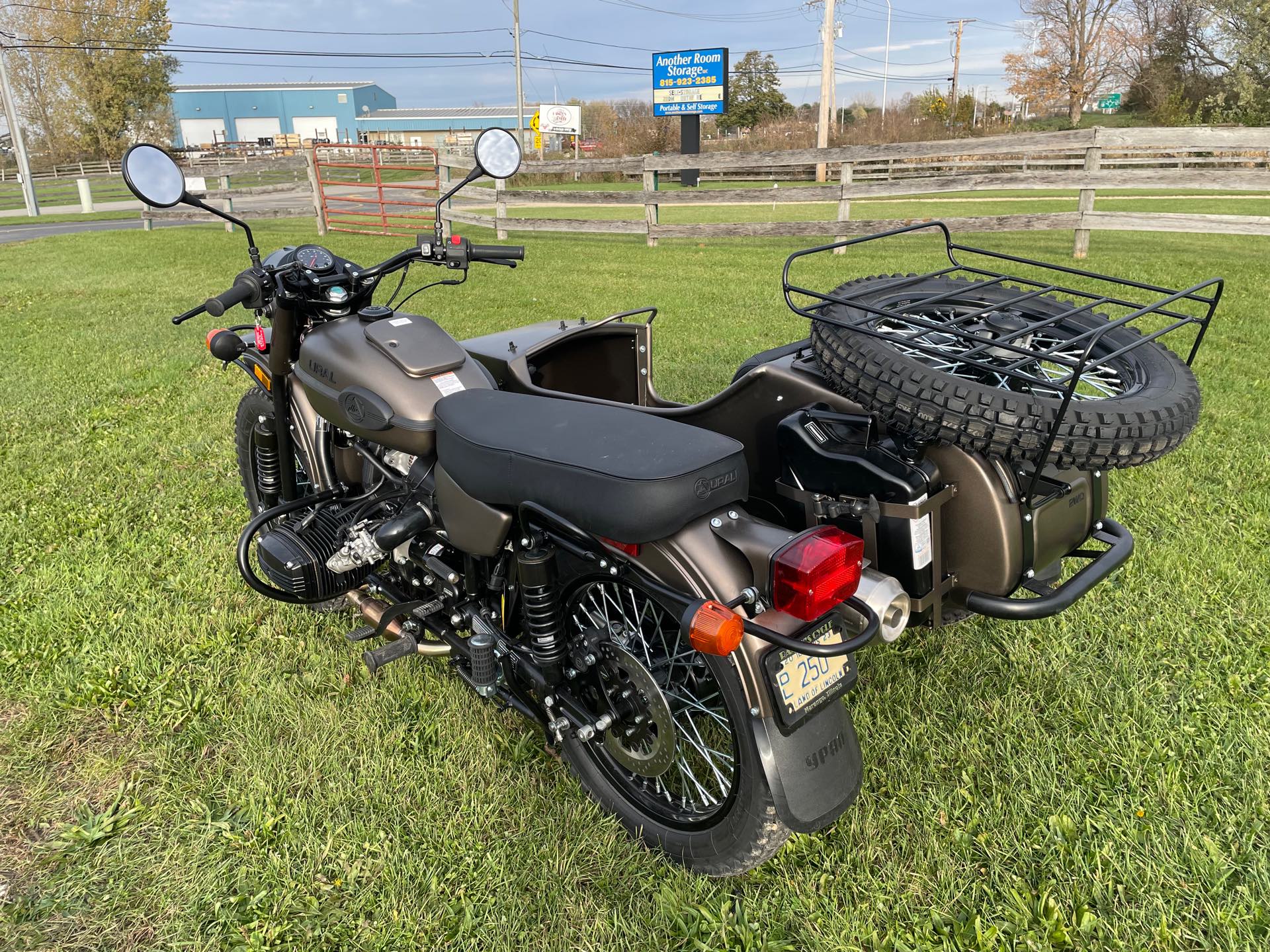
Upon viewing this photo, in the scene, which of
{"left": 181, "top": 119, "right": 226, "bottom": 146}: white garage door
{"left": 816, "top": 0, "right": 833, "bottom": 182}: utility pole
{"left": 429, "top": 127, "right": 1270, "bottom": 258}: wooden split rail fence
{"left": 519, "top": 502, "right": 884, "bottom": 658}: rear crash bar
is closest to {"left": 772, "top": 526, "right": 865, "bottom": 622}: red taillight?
{"left": 519, "top": 502, "right": 884, "bottom": 658}: rear crash bar

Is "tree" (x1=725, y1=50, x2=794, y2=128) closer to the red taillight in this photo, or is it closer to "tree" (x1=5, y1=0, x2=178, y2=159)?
"tree" (x1=5, y1=0, x2=178, y2=159)

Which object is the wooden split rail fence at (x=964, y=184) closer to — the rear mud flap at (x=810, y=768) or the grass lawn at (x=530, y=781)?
the grass lawn at (x=530, y=781)

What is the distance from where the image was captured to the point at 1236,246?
40.0 ft

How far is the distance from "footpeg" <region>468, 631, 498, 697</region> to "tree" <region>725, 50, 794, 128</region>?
5324cm

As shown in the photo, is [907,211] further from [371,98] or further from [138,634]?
[371,98]

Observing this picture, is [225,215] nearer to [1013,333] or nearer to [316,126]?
[1013,333]

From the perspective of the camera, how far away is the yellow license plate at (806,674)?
1.76 meters

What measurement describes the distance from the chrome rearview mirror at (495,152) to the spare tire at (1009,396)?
1.27m

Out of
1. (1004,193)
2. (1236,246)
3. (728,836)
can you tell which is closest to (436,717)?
(728,836)

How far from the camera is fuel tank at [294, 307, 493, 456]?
2.35 m

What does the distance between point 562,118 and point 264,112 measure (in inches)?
2108

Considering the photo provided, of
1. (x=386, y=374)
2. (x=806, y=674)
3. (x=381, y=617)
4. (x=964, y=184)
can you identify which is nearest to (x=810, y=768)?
(x=806, y=674)

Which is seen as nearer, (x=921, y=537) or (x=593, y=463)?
(x=593, y=463)

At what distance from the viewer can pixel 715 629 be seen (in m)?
1.61
